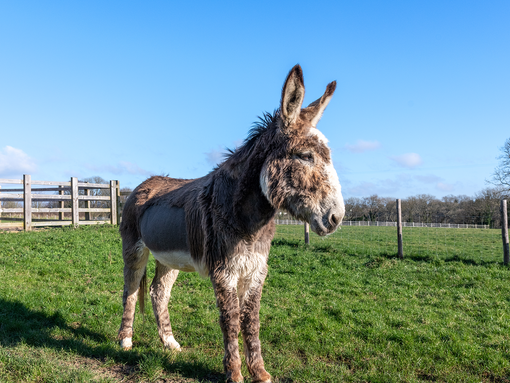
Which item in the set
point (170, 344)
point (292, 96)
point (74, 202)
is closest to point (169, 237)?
point (170, 344)

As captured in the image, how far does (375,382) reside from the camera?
12.3ft

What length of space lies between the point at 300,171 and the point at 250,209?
0.62 meters

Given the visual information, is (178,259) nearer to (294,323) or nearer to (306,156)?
(306,156)

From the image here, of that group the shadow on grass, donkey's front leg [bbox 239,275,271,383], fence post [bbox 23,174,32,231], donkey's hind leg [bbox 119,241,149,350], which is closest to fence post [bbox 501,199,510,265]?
donkey's front leg [bbox 239,275,271,383]

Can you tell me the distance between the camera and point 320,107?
10.4 ft

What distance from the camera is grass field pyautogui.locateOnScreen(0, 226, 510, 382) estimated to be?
153 inches

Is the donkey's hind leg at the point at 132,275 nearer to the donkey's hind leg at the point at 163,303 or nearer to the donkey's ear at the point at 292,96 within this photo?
the donkey's hind leg at the point at 163,303

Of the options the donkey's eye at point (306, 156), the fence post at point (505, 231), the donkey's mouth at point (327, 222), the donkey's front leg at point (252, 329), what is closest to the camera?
the donkey's mouth at point (327, 222)

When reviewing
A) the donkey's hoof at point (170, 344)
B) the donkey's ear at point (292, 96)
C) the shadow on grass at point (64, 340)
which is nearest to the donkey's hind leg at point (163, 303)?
the donkey's hoof at point (170, 344)

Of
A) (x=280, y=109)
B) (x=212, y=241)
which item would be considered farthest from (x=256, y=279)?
(x=280, y=109)

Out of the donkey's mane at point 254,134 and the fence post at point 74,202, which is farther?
the fence post at point 74,202

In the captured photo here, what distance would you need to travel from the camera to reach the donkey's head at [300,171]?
2777 millimetres

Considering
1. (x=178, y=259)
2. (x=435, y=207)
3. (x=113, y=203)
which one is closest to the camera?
(x=178, y=259)

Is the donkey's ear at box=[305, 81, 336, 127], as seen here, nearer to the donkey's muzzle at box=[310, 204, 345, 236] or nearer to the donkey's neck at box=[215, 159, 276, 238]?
the donkey's neck at box=[215, 159, 276, 238]
